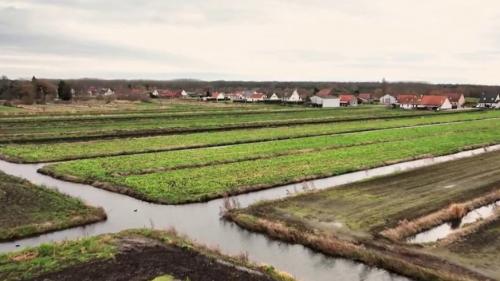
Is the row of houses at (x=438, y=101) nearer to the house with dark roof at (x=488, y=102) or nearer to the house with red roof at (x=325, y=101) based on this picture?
the house with dark roof at (x=488, y=102)

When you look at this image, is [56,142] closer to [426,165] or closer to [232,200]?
[232,200]

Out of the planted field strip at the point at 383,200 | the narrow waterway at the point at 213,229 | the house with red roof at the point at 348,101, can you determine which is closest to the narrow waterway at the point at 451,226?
the planted field strip at the point at 383,200

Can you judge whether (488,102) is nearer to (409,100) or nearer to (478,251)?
(409,100)

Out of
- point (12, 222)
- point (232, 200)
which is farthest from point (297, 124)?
point (12, 222)

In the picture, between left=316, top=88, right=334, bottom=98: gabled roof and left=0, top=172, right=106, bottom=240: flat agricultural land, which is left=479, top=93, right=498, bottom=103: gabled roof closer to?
left=316, top=88, right=334, bottom=98: gabled roof

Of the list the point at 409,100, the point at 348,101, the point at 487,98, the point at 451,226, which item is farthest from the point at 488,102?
the point at 451,226

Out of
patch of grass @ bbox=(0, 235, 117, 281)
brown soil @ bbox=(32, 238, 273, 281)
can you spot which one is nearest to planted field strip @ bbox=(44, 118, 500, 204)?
patch of grass @ bbox=(0, 235, 117, 281)
